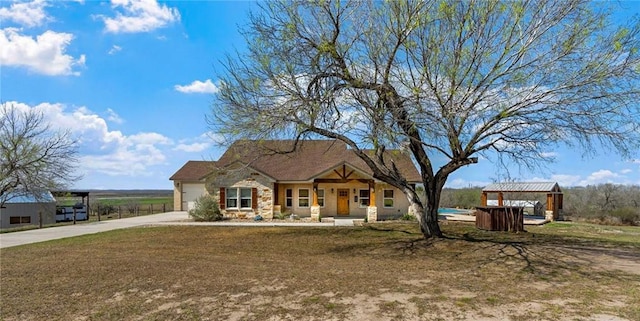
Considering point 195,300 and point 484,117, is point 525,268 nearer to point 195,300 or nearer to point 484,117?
point 484,117

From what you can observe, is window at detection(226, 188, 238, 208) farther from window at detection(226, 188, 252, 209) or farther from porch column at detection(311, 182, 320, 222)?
porch column at detection(311, 182, 320, 222)

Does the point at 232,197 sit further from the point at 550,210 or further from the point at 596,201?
the point at 596,201

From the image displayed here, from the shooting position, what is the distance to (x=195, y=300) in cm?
654

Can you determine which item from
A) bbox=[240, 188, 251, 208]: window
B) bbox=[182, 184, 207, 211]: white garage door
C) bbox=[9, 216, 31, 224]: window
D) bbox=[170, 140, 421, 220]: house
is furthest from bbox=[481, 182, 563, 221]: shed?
bbox=[9, 216, 31, 224]: window

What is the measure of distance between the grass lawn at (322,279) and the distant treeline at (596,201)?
15.5 metres

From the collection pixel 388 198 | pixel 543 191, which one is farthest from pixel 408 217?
pixel 543 191

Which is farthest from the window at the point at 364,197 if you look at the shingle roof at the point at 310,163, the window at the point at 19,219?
the window at the point at 19,219

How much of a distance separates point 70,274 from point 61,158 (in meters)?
19.0

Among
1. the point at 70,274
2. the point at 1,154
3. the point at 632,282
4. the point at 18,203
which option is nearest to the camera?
the point at 632,282

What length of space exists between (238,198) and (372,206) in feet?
26.2

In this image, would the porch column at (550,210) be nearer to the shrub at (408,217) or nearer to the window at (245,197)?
the shrub at (408,217)

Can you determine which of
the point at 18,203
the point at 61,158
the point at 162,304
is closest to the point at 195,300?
the point at 162,304

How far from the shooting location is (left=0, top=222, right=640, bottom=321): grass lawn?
Answer: 19.7 feet

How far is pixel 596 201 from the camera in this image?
3197cm
